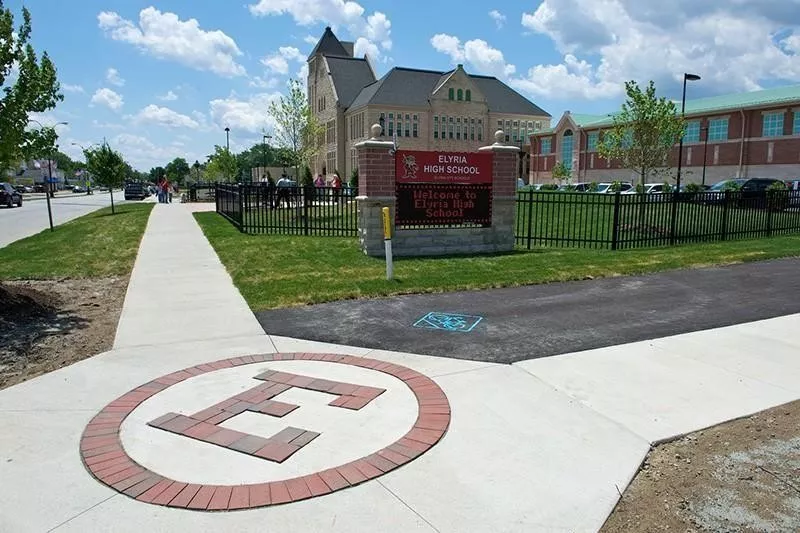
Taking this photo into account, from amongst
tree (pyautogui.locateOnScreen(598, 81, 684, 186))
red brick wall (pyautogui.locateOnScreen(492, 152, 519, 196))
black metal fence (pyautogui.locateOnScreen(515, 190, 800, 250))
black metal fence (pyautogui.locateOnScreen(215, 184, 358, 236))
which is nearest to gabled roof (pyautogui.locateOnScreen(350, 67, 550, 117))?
tree (pyautogui.locateOnScreen(598, 81, 684, 186))

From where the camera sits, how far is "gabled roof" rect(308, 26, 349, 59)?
3654 inches

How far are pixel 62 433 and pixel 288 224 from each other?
13.9m

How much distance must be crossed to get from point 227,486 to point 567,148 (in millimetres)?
72351

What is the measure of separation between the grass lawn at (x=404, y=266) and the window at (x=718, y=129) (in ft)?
138

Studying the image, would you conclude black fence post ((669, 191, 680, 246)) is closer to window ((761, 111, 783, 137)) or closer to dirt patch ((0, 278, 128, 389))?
dirt patch ((0, 278, 128, 389))

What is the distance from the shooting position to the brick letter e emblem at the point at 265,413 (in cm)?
370

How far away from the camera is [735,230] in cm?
1712

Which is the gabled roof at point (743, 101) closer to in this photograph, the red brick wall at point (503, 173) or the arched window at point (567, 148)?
the arched window at point (567, 148)

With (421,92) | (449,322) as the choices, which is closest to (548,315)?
(449,322)

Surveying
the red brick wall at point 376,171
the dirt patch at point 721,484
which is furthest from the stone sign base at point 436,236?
the dirt patch at point 721,484

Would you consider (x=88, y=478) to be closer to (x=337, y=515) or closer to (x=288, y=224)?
(x=337, y=515)

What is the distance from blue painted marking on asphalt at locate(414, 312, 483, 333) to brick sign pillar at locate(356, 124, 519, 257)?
4776 millimetres

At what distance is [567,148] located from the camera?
7031 centimetres

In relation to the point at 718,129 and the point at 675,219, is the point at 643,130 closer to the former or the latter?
the point at 675,219
